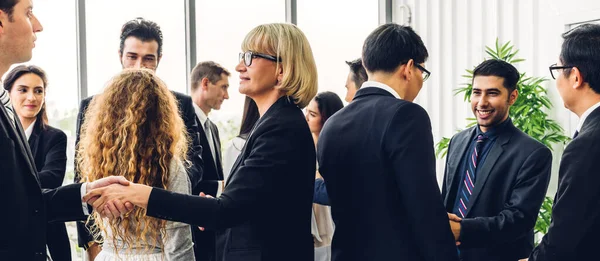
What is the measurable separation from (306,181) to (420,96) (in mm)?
5724

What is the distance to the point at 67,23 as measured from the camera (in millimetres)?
6031

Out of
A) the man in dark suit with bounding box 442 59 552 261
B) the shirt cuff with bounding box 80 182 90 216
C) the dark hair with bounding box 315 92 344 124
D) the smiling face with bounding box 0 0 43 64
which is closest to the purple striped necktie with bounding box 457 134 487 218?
the man in dark suit with bounding box 442 59 552 261

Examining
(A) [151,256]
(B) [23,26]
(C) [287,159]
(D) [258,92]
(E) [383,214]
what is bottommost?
(A) [151,256]

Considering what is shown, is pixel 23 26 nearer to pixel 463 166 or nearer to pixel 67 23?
pixel 463 166

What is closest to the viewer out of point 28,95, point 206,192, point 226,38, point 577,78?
point 577,78

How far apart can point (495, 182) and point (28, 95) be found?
276 cm

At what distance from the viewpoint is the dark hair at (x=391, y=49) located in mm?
2580

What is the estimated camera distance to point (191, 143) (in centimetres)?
354

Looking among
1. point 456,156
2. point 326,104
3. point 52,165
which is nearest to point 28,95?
point 52,165

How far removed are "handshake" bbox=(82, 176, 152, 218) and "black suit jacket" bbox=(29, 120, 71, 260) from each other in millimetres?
1543

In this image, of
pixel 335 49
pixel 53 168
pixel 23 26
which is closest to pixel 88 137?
pixel 23 26

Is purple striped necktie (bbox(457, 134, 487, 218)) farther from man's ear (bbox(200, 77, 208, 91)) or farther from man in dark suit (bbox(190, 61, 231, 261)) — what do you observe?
man's ear (bbox(200, 77, 208, 91))

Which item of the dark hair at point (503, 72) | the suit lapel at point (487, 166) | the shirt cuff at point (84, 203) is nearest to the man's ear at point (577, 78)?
the suit lapel at point (487, 166)

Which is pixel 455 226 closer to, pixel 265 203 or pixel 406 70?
pixel 406 70
